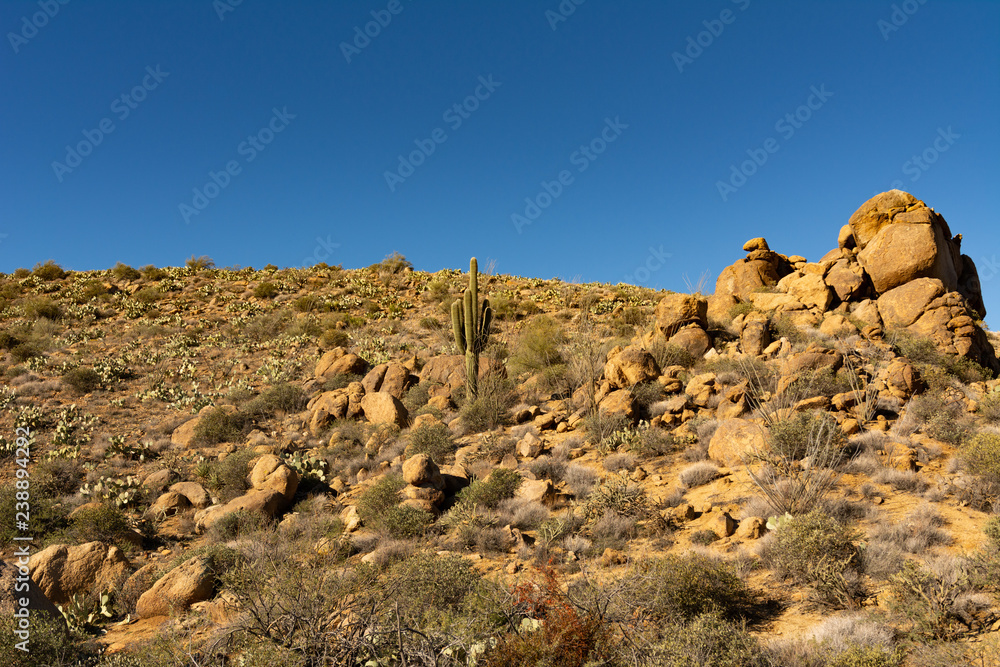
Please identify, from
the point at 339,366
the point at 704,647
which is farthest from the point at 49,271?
the point at 704,647

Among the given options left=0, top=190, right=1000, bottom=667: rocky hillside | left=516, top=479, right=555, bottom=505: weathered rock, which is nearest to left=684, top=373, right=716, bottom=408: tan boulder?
left=0, top=190, right=1000, bottom=667: rocky hillside

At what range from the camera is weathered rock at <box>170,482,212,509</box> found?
28.3ft

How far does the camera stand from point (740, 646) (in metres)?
3.81

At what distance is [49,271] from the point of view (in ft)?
87.1

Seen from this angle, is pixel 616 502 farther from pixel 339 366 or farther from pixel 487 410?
pixel 339 366

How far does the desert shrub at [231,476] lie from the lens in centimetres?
888

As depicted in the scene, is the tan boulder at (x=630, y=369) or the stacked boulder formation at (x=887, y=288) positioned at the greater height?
the stacked boulder formation at (x=887, y=288)

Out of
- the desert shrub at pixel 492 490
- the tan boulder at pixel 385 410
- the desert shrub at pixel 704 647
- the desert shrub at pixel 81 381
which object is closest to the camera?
the desert shrub at pixel 704 647

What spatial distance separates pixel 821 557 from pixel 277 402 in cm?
1242

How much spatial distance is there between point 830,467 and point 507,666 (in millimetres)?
5891

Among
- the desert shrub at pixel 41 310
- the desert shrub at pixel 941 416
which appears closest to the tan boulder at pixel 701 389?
the desert shrub at pixel 941 416

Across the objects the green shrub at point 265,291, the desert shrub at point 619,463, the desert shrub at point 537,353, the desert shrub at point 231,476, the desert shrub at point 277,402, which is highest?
the green shrub at point 265,291

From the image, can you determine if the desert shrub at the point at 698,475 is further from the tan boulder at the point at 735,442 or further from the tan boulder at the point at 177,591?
the tan boulder at the point at 177,591

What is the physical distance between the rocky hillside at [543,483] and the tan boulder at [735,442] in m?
0.05
